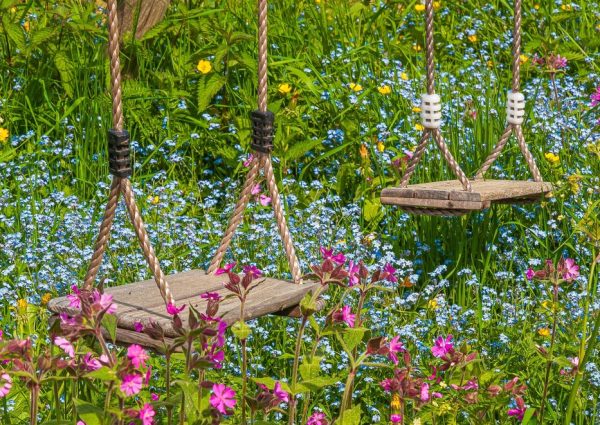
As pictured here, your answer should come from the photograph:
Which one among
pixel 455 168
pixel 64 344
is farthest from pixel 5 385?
pixel 455 168

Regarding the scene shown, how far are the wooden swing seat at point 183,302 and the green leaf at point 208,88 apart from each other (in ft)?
6.31

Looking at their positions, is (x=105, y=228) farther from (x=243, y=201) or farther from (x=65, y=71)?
(x=65, y=71)

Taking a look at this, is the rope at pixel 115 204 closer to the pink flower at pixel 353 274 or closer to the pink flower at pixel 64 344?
the pink flower at pixel 353 274

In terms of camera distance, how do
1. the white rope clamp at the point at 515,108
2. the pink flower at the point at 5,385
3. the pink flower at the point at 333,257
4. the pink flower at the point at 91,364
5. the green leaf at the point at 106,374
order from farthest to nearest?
the white rope clamp at the point at 515,108 < the pink flower at the point at 333,257 < the pink flower at the point at 91,364 < the pink flower at the point at 5,385 < the green leaf at the point at 106,374

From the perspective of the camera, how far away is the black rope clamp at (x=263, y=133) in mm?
2750

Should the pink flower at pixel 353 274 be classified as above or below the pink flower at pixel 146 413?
above

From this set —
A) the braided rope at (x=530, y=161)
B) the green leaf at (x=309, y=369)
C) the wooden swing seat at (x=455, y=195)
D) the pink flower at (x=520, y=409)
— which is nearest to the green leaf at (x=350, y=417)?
the green leaf at (x=309, y=369)

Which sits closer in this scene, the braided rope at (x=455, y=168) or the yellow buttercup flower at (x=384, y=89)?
the braided rope at (x=455, y=168)

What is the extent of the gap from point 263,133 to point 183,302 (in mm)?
523

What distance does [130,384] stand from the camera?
1.58 m

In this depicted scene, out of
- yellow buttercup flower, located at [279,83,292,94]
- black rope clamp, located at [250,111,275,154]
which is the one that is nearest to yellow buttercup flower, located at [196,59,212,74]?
yellow buttercup flower, located at [279,83,292,94]

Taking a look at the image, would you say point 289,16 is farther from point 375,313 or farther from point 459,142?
point 375,313

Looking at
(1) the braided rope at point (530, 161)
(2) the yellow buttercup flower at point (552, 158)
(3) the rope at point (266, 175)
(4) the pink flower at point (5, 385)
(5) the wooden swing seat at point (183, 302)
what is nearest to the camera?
(4) the pink flower at point (5, 385)

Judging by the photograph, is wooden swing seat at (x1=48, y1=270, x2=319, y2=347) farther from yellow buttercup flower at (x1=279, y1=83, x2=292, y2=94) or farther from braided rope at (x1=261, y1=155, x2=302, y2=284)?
yellow buttercup flower at (x1=279, y1=83, x2=292, y2=94)
